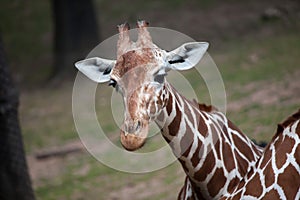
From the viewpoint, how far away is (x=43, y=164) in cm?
1388

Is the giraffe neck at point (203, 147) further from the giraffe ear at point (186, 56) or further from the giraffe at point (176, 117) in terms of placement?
the giraffe ear at point (186, 56)

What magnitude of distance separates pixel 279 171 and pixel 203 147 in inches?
38.5

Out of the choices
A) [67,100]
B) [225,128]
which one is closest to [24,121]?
[67,100]

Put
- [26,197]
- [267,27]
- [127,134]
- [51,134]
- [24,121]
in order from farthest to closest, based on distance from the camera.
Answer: [267,27], [24,121], [51,134], [26,197], [127,134]

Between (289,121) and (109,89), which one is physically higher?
(289,121)

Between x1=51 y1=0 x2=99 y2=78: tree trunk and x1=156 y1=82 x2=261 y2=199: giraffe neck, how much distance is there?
498 inches

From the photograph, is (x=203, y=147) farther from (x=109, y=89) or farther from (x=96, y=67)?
(x=109, y=89)

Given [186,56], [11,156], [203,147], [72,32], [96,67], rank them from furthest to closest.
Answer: [72,32]
[11,156]
[203,147]
[96,67]
[186,56]

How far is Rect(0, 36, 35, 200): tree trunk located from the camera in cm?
984

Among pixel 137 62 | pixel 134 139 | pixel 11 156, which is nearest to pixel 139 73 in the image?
pixel 137 62

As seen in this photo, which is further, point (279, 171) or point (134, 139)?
point (279, 171)

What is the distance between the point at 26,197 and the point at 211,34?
1044cm

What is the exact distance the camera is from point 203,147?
6.46m

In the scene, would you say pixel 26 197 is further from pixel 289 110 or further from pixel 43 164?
pixel 289 110
